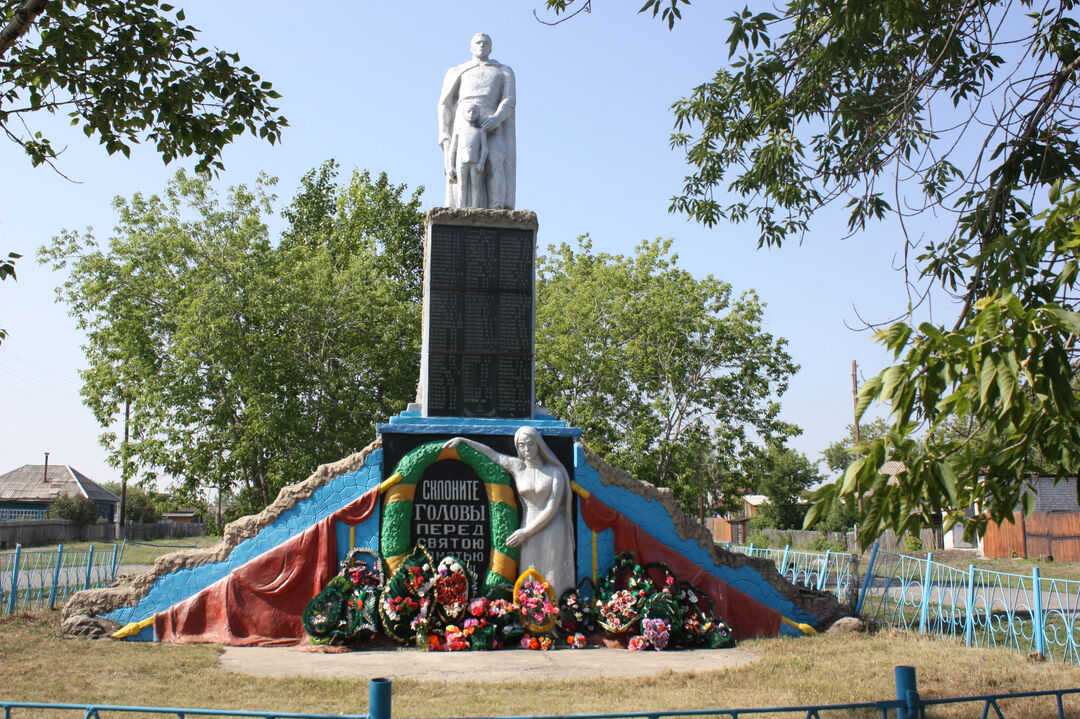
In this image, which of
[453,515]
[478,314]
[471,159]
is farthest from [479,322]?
[453,515]

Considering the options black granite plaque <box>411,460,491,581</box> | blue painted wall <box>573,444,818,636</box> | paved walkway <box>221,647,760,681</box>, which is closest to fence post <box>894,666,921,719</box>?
paved walkway <box>221,647,760,681</box>

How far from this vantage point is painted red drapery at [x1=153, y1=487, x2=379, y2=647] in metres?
9.79

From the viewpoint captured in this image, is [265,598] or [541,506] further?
[541,506]

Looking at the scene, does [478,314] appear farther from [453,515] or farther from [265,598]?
[265,598]

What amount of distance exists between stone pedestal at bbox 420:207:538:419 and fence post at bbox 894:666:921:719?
7.47 meters

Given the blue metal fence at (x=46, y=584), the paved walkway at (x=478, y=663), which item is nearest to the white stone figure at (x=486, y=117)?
the paved walkway at (x=478, y=663)

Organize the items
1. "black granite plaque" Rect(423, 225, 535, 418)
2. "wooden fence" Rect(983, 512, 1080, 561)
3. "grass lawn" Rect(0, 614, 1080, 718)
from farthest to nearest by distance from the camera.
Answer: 1. "wooden fence" Rect(983, 512, 1080, 561)
2. "black granite plaque" Rect(423, 225, 535, 418)
3. "grass lawn" Rect(0, 614, 1080, 718)

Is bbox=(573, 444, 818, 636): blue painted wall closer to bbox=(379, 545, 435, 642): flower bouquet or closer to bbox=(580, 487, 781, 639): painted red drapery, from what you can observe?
bbox=(580, 487, 781, 639): painted red drapery

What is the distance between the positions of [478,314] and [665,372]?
12.6 metres

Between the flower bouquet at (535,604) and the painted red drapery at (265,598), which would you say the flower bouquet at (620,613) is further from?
the painted red drapery at (265,598)

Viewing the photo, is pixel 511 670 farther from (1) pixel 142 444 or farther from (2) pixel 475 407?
(1) pixel 142 444

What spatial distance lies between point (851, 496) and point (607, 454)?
19568 mm

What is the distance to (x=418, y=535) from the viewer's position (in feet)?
33.6

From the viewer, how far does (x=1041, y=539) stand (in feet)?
90.5
